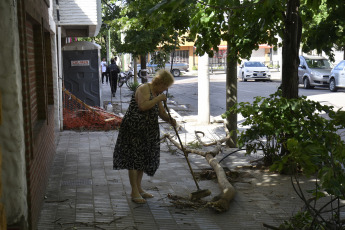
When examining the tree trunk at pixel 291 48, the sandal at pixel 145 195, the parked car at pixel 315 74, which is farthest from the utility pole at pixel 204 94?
the parked car at pixel 315 74

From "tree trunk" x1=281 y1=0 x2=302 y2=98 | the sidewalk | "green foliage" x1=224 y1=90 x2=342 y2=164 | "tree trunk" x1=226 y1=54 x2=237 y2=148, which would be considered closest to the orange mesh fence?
the sidewalk

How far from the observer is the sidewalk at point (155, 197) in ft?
19.7

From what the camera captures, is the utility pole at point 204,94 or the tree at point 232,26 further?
the utility pole at point 204,94

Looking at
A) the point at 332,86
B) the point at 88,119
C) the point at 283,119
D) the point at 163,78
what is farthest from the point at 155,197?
the point at 332,86

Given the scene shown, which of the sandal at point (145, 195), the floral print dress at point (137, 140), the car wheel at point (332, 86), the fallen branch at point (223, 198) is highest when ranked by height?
the floral print dress at point (137, 140)

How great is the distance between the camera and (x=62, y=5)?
1573 centimetres

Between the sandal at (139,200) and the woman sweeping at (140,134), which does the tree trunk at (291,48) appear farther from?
the sandal at (139,200)

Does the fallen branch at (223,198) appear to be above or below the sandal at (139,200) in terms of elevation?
above

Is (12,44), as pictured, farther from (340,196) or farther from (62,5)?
(62,5)

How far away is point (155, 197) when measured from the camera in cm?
718

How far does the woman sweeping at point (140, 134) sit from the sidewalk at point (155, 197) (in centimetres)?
43

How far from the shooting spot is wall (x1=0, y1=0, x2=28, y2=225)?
4.55 m

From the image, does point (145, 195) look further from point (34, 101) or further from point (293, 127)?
point (293, 127)

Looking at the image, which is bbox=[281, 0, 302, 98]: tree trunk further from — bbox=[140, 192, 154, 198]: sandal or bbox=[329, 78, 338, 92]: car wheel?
bbox=[329, 78, 338, 92]: car wheel
